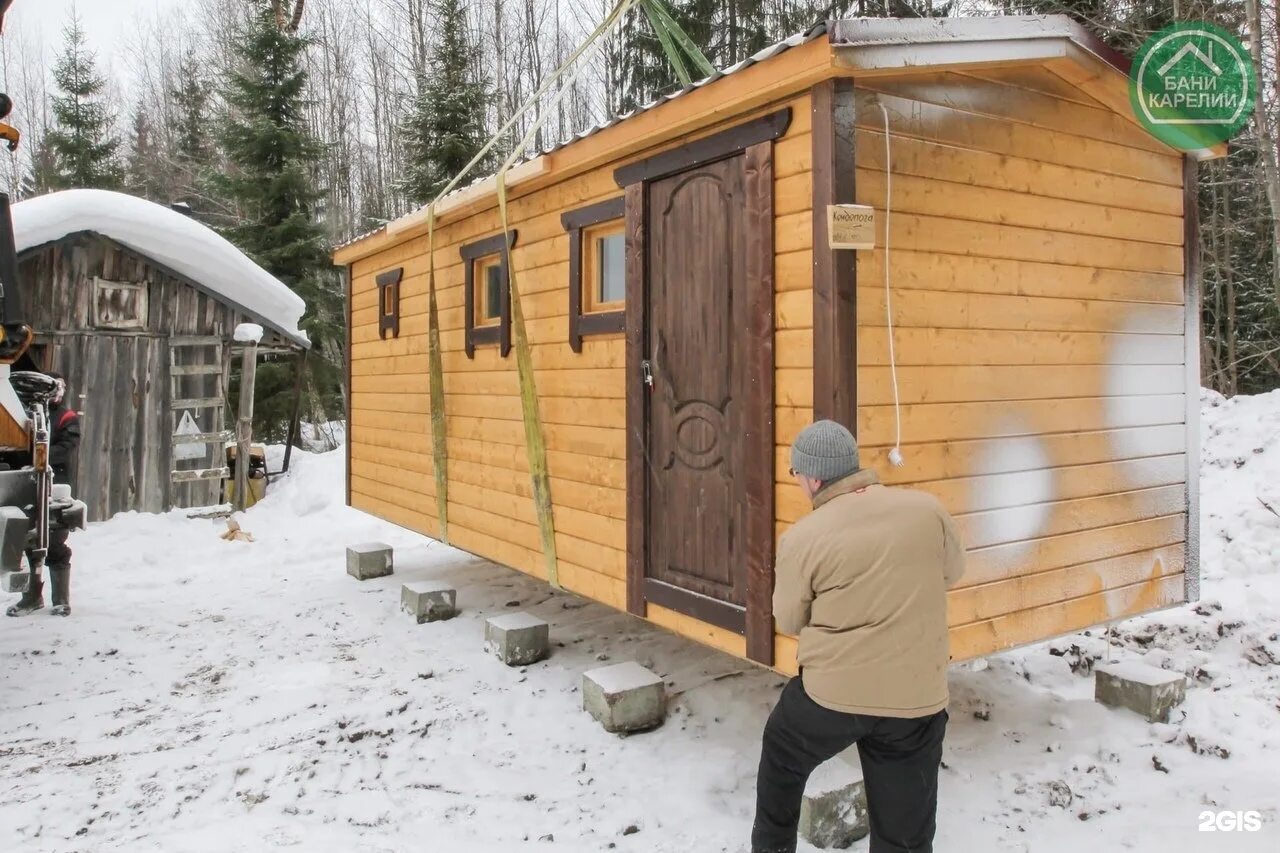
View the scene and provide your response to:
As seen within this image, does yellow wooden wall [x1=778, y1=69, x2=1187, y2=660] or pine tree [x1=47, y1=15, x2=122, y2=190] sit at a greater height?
pine tree [x1=47, y1=15, x2=122, y2=190]

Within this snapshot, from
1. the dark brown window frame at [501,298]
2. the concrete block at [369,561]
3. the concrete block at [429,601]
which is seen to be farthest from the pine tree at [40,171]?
the concrete block at [429,601]

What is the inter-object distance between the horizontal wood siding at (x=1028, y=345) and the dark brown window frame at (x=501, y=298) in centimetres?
275

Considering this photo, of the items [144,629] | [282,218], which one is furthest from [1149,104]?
[282,218]

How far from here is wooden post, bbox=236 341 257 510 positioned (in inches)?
459

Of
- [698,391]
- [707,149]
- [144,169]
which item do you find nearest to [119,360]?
[698,391]

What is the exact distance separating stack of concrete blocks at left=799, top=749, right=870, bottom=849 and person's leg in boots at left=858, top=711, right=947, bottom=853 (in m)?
0.65

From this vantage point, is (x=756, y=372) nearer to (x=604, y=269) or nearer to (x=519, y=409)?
(x=604, y=269)

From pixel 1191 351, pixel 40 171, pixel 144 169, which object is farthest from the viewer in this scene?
pixel 144 169

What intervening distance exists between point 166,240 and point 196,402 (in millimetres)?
2102

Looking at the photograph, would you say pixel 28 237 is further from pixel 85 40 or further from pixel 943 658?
pixel 85 40

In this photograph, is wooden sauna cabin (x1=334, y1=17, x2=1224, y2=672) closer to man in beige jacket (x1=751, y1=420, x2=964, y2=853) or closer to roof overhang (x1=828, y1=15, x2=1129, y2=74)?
roof overhang (x1=828, y1=15, x2=1129, y2=74)

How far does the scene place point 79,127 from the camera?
845 inches

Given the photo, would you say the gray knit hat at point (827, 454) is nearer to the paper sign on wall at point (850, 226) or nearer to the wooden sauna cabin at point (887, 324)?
the wooden sauna cabin at point (887, 324)

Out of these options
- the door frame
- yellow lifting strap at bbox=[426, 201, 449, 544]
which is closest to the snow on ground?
the door frame
